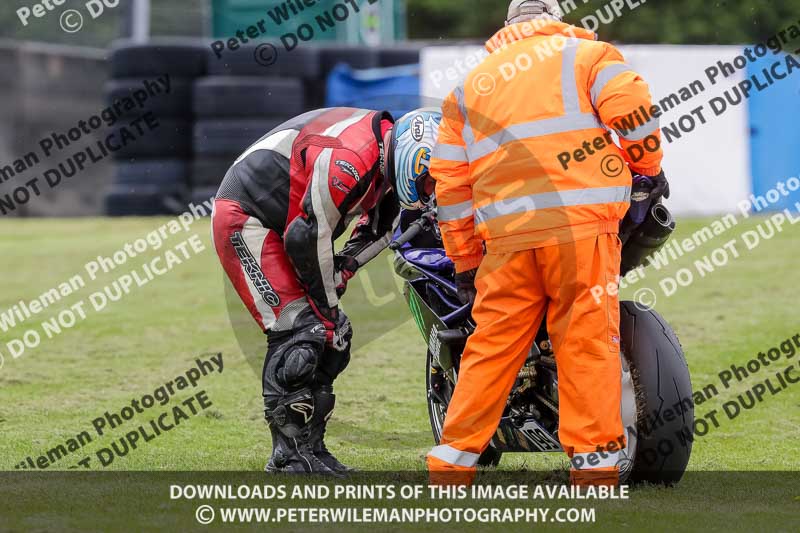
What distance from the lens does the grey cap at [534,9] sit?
188 inches

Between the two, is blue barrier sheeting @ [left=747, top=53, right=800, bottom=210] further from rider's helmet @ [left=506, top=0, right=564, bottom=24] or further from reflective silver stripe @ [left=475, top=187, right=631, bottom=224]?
reflective silver stripe @ [left=475, top=187, right=631, bottom=224]

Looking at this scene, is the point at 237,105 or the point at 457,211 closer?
the point at 457,211

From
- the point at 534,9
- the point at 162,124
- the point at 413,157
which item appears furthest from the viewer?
the point at 162,124

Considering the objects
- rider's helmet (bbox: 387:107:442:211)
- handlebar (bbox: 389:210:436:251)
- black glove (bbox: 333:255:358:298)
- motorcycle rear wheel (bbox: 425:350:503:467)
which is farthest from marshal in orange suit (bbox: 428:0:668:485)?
black glove (bbox: 333:255:358:298)

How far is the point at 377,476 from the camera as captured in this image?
5199mm

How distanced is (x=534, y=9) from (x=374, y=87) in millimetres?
10837

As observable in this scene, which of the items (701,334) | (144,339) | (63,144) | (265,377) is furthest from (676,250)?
(63,144)

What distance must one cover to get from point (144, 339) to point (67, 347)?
0.62m

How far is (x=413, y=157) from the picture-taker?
4926 mm

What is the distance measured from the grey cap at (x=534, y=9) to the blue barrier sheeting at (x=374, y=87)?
30.8 feet

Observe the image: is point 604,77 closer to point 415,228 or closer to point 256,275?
point 415,228

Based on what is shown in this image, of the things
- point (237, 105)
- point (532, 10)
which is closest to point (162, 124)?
point (237, 105)

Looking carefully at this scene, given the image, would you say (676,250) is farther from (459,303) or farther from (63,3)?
(63,3)

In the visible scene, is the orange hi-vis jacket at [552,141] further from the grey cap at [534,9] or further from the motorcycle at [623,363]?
the motorcycle at [623,363]
